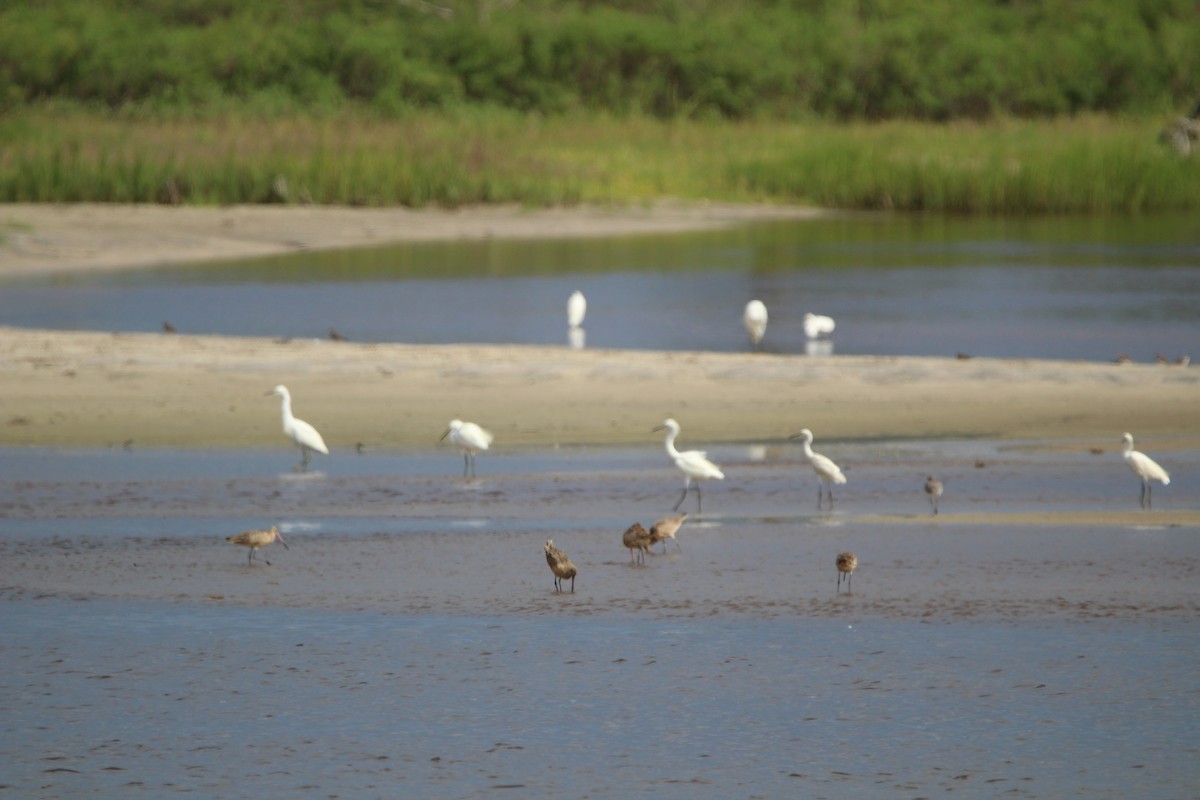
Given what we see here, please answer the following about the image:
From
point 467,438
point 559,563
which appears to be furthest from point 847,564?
point 467,438

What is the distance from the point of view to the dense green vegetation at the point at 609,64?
45.6 m

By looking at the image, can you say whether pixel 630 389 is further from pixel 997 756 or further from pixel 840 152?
pixel 840 152

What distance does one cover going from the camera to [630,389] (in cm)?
1328

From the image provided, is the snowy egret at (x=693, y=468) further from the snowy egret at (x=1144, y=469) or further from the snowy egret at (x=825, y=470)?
the snowy egret at (x=1144, y=469)

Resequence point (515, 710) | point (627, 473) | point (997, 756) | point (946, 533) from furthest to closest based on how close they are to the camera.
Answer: point (627, 473) < point (946, 533) < point (515, 710) < point (997, 756)

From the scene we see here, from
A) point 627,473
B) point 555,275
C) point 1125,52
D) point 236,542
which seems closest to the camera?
point 236,542

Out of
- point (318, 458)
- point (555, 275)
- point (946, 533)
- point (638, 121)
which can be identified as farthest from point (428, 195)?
point (946, 533)

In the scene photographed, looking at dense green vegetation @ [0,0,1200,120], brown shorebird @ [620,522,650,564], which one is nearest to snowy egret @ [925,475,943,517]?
brown shorebird @ [620,522,650,564]

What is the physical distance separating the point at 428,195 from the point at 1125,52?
84.7 ft

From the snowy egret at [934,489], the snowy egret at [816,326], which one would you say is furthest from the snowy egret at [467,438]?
the snowy egret at [816,326]

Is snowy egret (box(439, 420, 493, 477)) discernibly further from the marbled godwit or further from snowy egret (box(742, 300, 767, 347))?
snowy egret (box(742, 300, 767, 347))

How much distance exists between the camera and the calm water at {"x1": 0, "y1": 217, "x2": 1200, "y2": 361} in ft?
57.1

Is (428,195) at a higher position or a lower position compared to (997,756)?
higher

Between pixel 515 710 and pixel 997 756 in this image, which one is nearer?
pixel 997 756
